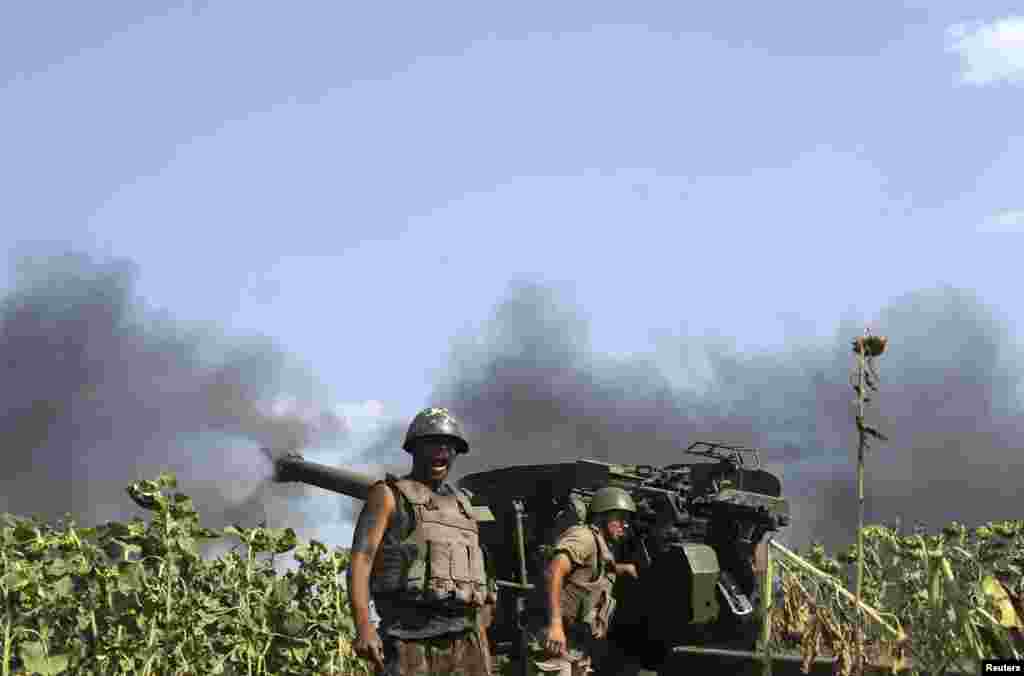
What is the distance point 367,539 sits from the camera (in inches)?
320

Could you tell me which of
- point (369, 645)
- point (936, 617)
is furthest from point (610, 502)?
point (936, 617)

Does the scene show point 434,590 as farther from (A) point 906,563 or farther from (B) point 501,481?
(A) point 906,563

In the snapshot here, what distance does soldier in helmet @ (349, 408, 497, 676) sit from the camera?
8109 mm

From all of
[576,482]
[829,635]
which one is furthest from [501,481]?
[829,635]

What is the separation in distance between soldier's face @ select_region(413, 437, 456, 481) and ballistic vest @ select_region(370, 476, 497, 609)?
0.09 metres

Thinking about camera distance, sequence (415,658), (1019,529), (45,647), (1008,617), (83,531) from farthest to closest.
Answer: (1019,529)
(83,531)
(45,647)
(415,658)
(1008,617)

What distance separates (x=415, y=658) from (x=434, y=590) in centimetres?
37

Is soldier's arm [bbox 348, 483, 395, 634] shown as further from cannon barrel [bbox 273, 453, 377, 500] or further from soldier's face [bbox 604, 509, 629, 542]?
cannon barrel [bbox 273, 453, 377, 500]

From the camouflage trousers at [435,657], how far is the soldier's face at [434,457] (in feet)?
2.95

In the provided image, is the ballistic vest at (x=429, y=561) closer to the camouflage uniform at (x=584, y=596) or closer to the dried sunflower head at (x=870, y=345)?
the camouflage uniform at (x=584, y=596)

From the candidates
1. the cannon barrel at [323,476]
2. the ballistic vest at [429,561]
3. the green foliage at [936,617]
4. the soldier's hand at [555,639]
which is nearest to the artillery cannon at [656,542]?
the cannon barrel at [323,476]

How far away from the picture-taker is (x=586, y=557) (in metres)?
11.0

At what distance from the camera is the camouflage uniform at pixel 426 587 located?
26.7 ft

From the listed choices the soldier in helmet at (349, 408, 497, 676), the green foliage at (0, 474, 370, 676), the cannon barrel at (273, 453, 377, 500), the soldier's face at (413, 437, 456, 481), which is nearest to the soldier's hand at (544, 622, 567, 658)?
the soldier in helmet at (349, 408, 497, 676)
